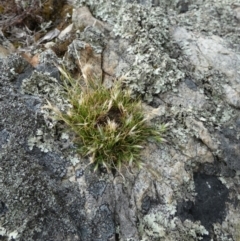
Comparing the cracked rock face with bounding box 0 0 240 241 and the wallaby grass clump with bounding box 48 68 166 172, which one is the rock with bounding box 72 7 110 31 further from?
the wallaby grass clump with bounding box 48 68 166 172

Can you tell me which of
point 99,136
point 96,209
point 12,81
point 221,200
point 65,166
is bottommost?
point 221,200

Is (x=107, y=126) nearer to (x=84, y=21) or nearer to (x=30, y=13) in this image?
(x=84, y=21)

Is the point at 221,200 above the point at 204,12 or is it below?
below

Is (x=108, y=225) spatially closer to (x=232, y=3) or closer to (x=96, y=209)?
(x=96, y=209)

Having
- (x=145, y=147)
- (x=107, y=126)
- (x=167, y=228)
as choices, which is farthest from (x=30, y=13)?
(x=167, y=228)

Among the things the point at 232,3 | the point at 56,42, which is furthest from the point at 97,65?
the point at 232,3

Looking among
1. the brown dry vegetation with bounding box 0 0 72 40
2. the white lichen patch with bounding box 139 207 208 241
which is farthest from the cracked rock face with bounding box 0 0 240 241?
the brown dry vegetation with bounding box 0 0 72 40
